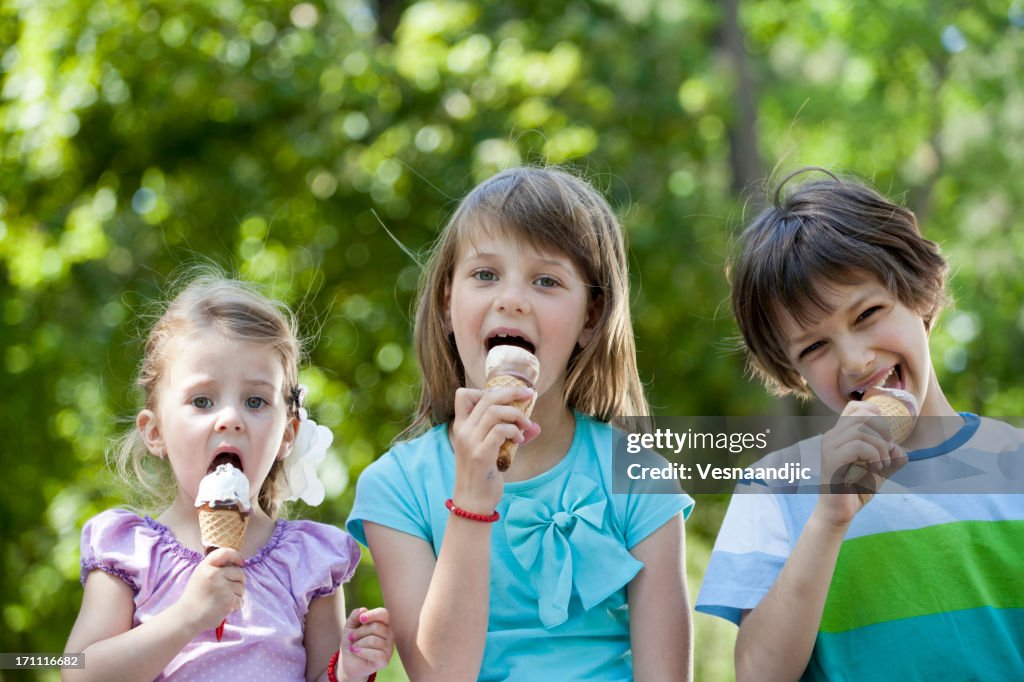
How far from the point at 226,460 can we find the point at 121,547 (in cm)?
33

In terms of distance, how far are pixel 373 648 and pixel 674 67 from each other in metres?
8.55

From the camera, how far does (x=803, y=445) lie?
10.4ft

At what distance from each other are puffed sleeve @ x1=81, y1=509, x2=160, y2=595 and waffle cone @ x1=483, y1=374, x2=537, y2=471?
898 millimetres

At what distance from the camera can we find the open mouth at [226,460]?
285cm

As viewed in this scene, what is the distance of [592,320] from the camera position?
3.23 meters

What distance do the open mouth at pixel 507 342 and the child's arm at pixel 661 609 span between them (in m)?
0.58

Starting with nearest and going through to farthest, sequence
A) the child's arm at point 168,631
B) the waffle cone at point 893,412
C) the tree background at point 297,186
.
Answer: the child's arm at point 168,631
the waffle cone at point 893,412
the tree background at point 297,186

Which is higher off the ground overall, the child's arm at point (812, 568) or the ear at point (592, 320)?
the ear at point (592, 320)

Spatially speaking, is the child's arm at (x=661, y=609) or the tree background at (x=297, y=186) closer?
the child's arm at (x=661, y=609)

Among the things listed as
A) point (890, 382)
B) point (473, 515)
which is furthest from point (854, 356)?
point (473, 515)

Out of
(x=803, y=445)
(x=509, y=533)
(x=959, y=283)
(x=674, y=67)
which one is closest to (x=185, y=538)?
(x=509, y=533)

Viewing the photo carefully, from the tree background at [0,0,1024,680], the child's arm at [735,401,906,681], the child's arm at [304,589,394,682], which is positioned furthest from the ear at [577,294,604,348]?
the tree background at [0,0,1024,680]

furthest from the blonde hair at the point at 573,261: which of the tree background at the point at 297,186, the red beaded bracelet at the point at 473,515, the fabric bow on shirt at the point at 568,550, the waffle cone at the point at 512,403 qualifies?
the tree background at the point at 297,186

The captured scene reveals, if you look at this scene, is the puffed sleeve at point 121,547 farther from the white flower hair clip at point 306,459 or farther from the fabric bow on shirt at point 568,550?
the fabric bow on shirt at point 568,550
